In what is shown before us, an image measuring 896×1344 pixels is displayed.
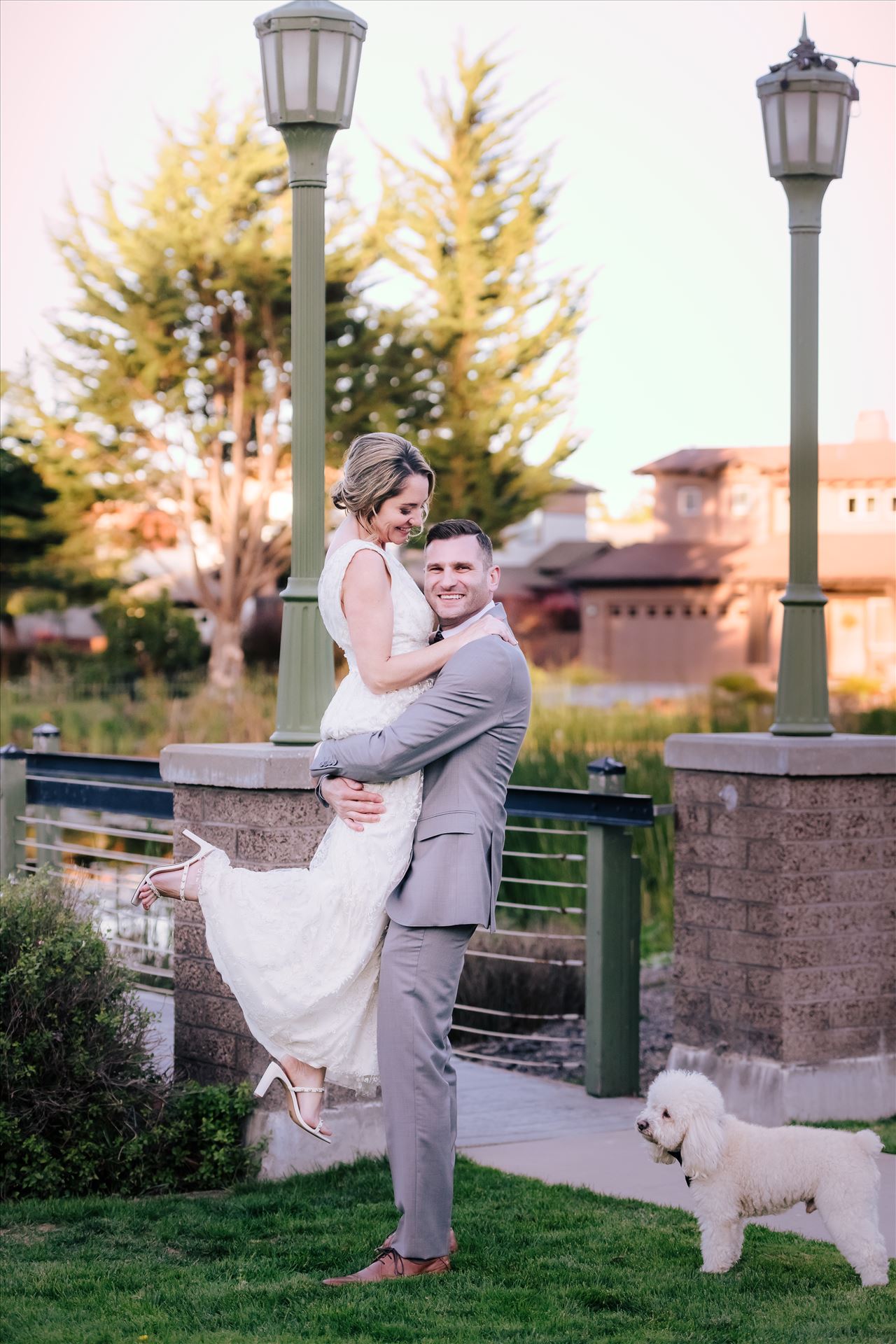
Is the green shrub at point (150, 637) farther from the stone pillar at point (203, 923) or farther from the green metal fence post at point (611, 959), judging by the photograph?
the stone pillar at point (203, 923)

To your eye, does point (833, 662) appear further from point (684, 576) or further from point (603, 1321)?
point (603, 1321)

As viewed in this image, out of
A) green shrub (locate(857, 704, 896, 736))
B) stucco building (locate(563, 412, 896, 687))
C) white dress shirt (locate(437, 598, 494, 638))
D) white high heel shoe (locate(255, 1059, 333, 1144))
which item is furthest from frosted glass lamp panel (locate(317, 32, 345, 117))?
stucco building (locate(563, 412, 896, 687))

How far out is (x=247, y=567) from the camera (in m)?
35.0

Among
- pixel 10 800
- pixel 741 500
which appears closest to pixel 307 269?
pixel 10 800

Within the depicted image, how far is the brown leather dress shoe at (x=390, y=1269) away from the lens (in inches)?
164

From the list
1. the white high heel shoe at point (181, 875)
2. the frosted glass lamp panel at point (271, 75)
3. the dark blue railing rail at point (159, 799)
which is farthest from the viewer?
the dark blue railing rail at point (159, 799)

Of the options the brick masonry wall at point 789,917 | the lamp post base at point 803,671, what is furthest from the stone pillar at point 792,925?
the lamp post base at point 803,671

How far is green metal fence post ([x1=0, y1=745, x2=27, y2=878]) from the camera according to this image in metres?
8.28

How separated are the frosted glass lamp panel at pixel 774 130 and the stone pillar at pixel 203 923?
329 cm

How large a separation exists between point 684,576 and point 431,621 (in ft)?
126

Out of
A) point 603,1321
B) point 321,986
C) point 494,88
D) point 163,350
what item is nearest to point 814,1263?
point 603,1321

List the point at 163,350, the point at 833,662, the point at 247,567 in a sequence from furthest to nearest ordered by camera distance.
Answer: the point at 833,662
the point at 247,567
the point at 163,350

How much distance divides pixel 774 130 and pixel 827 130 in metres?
0.22

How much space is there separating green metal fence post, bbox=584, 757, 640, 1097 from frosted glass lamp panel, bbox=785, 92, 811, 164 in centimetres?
265
